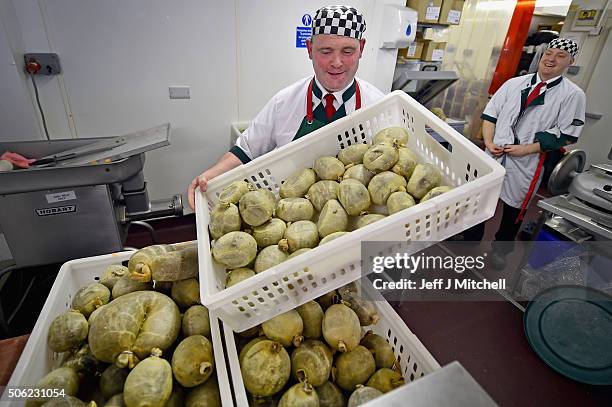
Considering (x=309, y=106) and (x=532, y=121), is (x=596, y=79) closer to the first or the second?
(x=532, y=121)

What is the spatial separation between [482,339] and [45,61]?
3.08 metres

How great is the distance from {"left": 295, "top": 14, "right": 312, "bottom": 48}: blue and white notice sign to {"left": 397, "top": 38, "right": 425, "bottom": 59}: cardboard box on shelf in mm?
1023

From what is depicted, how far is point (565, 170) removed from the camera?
194 centimetres

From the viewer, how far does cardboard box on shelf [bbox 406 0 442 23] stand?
111 inches

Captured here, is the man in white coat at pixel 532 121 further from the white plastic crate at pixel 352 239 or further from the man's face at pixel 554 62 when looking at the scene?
the white plastic crate at pixel 352 239

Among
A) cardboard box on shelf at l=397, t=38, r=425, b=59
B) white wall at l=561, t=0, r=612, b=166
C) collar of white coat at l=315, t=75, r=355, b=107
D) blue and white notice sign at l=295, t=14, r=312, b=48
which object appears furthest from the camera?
white wall at l=561, t=0, r=612, b=166

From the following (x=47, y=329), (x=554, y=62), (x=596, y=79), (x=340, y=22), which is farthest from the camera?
(x=596, y=79)

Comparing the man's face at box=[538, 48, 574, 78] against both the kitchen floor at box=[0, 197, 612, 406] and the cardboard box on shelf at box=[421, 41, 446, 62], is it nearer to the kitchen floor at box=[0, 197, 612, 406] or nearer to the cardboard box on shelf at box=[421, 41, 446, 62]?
the cardboard box on shelf at box=[421, 41, 446, 62]

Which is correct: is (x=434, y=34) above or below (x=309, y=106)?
above

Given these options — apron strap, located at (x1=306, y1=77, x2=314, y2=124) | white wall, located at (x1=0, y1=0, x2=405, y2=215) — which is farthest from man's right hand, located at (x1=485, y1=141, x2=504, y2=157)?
apron strap, located at (x1=306, y1=77, x2=314, y2=124)

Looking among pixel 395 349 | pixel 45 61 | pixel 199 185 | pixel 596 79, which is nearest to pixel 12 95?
pixel 45 61

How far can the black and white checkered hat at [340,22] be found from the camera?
4.14 ft

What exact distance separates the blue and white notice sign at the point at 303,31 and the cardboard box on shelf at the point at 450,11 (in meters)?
1.29

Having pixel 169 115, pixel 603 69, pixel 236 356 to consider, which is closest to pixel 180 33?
pixel 169 115
